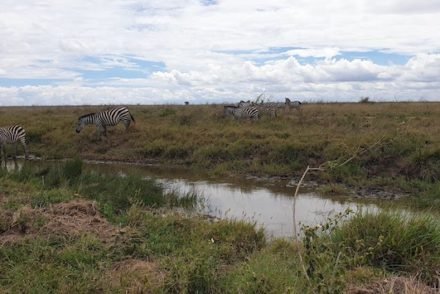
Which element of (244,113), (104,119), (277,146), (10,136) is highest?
(244,113)

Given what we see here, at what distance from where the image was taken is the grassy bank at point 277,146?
13.8m

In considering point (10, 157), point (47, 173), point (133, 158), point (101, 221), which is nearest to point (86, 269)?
point (101, 221)

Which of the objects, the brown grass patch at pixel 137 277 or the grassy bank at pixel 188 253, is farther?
the brown grass patch at pixel 137 277

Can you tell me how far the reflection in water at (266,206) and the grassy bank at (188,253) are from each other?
6.20 feet

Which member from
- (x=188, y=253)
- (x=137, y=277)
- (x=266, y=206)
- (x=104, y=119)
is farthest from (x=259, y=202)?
(x=104, y=119)

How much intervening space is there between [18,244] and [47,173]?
18.5 ft

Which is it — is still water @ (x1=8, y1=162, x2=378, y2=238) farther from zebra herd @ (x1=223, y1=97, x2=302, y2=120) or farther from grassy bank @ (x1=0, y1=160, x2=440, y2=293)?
zebra herd @ (x1=223, y1=97, x2=302, y2=120)

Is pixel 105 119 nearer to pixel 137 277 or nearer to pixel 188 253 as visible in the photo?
pixel 188 253

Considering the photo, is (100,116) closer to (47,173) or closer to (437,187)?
(47,173)

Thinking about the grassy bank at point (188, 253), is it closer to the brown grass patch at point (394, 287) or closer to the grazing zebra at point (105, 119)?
the brown grass patch at point (394, 287)

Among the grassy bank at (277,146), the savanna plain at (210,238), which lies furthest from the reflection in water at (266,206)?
the grassy bank at (277,146)

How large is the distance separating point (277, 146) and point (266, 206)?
18.0 feet

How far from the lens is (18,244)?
20.9 ft

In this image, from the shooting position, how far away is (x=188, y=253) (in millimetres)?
6227
